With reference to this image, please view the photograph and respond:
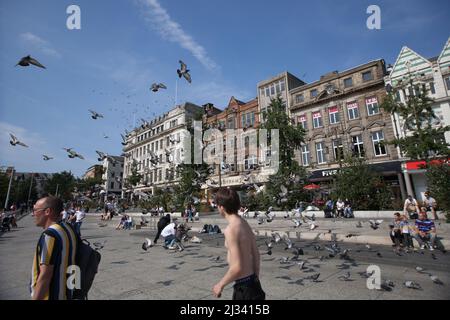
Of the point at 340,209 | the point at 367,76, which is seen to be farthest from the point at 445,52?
the point at 340,209

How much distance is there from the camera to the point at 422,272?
6.12 m

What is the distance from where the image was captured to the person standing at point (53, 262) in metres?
2.46

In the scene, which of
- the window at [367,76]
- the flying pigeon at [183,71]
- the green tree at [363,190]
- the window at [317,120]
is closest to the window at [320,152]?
the window at [317,120]

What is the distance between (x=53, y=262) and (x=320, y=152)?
30.6 metres

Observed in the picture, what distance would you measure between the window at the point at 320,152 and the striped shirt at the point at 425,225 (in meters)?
21.0

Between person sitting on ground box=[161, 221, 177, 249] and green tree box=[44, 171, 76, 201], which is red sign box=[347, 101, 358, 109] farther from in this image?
green tree box=[44, 171, 76, 201]

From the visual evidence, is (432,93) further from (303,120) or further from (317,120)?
(303,120)

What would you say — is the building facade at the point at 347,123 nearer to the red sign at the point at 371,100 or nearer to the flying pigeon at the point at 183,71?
the red sign at the point at 371,100

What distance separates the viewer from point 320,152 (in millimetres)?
29812

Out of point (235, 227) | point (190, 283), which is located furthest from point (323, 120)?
point (235, 227)

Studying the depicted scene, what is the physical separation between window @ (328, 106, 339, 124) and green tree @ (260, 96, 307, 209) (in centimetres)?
936
